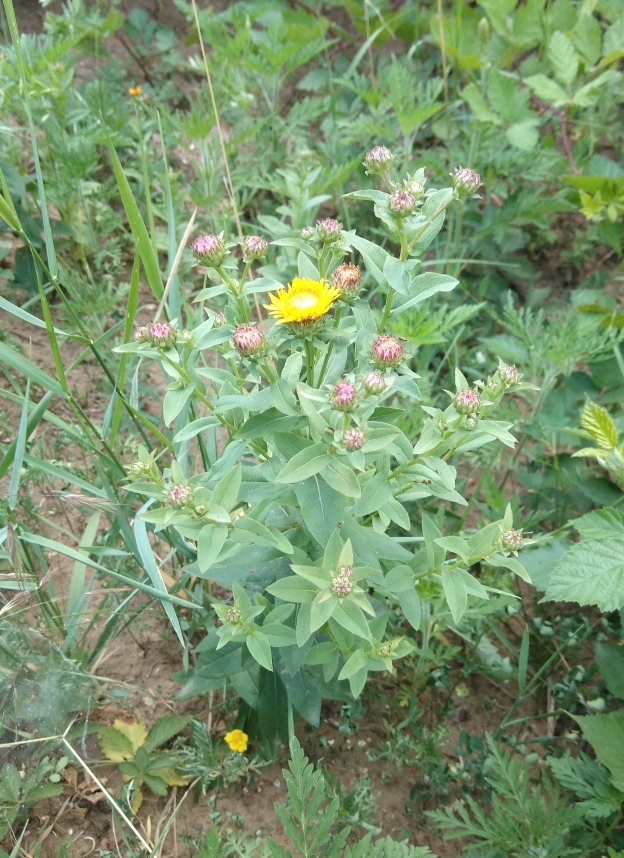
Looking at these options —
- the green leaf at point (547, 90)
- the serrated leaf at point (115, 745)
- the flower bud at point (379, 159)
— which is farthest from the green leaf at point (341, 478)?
the green leaf at point (547, 90)

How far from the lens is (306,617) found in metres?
1.40

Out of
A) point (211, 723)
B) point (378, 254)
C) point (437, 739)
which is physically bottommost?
point (437, 739)

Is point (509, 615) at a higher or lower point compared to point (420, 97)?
lower

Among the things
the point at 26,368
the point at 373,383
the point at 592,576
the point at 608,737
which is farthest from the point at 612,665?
the point at 26,368

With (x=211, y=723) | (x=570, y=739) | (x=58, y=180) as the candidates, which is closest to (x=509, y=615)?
(x=570, y=739)

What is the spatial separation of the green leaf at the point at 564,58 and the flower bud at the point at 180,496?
2429 mm

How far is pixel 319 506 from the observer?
4.44ft

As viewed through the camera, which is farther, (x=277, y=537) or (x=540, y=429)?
(x=540, y=429)

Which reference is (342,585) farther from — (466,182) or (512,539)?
(466,182)

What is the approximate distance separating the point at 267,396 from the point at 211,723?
1.09 m

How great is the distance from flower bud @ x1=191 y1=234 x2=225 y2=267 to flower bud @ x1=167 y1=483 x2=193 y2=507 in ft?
1.44

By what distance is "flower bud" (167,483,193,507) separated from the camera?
1270mm

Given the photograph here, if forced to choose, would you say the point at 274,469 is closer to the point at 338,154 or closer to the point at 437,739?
the point at 437,739

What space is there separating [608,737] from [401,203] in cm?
138
